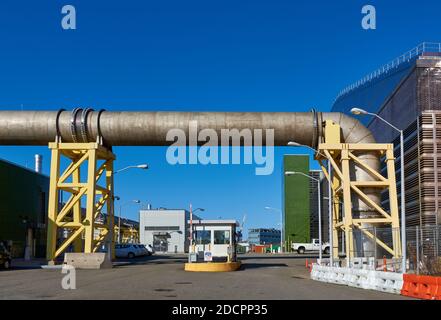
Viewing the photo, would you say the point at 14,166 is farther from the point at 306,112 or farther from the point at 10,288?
the point at 10,288

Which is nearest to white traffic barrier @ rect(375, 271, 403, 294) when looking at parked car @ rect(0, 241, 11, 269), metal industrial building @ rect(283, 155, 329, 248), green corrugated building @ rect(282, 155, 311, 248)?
parked car @ rect(0, 241, 11, 269)

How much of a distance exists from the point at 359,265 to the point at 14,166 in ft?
113

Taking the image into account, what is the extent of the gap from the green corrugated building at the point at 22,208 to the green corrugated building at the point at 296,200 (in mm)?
50710

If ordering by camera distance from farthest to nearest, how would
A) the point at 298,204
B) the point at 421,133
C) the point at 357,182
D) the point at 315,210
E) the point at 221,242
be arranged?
the point at 315,210 < the point at 298,204 < the point at 421,133 < the point at 221,242 < the point at 357,182

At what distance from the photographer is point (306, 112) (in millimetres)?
34688

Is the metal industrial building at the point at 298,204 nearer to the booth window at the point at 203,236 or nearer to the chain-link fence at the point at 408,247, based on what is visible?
the booth window at the point at 203,236

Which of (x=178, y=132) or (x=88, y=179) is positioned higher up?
(x=178, y=132)

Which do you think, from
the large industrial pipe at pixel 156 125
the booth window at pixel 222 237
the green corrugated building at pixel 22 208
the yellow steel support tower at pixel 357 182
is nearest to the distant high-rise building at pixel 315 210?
the green corrugated building at pixel 22 208

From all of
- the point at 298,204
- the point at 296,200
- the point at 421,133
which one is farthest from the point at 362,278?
the point at 296,200

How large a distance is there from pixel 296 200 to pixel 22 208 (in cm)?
5770

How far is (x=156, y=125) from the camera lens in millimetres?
34438

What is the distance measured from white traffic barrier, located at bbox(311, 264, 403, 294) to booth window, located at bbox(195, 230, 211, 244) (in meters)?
12.2

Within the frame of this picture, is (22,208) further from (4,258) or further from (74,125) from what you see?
(74,125)
